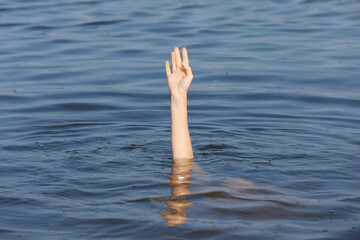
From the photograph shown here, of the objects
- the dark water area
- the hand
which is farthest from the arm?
the dark water area

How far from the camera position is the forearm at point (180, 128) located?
18.9ft

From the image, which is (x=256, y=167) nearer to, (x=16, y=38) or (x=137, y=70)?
(x=137, y=70)

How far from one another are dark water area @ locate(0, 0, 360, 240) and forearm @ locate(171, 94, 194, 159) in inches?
5.8

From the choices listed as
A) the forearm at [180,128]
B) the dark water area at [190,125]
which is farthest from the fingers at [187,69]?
the dark water area at [190,125]

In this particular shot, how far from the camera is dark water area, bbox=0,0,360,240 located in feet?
15.5

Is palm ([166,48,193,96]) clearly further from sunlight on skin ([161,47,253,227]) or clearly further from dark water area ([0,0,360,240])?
dark water area ([0,0,360,240])

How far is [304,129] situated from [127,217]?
3302 mm

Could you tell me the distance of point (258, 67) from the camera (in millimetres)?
10336

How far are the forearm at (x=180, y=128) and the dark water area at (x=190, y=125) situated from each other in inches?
5.8

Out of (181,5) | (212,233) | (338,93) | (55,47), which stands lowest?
(212,233)

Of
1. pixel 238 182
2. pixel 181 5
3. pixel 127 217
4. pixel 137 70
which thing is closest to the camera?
pixel 127 217

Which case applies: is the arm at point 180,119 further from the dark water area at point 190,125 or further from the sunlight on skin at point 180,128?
the dark water area at point 190,125

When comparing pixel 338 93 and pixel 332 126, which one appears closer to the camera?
pixel 332 126

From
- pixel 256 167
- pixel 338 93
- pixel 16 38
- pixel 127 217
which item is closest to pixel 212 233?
pixel 127 217
